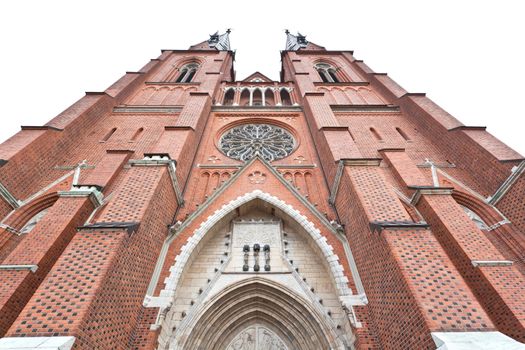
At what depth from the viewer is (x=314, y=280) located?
699 centimetres

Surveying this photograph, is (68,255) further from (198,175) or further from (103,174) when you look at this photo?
(198,175)

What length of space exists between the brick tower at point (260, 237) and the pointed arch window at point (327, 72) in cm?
842

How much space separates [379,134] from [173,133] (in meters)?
8.46

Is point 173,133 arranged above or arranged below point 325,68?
below

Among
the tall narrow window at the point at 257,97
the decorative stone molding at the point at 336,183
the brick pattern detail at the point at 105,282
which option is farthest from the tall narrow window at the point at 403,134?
the brick pattern detail at the point at 105,282

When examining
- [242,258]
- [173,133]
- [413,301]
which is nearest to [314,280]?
[242,258]

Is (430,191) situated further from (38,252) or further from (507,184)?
(38,252)

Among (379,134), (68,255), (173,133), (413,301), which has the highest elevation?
(379,134)

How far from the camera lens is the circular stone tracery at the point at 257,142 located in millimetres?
11520

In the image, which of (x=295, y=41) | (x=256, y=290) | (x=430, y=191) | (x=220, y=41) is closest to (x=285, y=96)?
(x=430, y=191)

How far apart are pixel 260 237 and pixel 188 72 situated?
16516 millimetres

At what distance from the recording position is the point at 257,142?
12.0 m

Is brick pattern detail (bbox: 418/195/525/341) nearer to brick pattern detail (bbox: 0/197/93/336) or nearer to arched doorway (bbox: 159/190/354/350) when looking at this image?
arched doorway (bbox: 159/190/354/350)

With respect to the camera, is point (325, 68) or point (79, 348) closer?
point (79, 348)
